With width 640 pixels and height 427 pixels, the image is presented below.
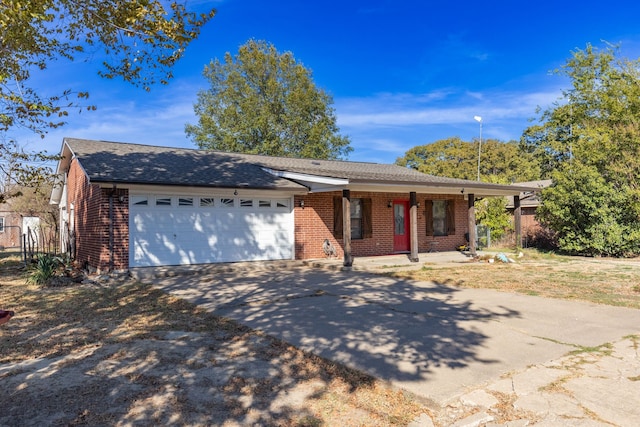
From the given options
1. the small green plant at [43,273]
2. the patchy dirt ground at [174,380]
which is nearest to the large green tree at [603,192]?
the patchy dirt ground at [174,380]

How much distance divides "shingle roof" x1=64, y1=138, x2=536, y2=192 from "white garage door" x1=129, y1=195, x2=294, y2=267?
63 cm

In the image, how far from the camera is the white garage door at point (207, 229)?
38.0ft

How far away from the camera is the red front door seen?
1642 cm

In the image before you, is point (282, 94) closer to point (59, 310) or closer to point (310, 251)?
point (310, 251)

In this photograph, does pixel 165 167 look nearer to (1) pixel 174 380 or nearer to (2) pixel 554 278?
(1) pixel 174 380

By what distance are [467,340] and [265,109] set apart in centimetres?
3114

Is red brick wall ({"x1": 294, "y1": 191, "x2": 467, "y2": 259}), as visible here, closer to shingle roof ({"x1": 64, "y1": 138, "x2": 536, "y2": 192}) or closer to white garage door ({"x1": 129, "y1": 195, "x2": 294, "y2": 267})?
white garage door ({"x1": 129, "y1": 195, "x2": 294, "y2": 267})

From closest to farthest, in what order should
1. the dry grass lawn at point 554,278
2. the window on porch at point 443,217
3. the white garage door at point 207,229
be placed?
1. the dry grass lawn at point 554,278
2. the white garage door at point 207,229
3. the window on porch at point 443,217

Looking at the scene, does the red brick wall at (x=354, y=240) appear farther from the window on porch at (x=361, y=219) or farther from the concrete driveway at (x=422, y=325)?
the concrete driveway at (x=422, y=325)

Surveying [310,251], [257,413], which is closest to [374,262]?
[310,251]

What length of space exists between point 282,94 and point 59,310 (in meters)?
30.3

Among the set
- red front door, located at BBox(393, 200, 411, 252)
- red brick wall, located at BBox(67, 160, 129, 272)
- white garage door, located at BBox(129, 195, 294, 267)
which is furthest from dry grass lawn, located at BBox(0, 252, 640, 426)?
red front door, located at BBox(393, 200, 411, 252)

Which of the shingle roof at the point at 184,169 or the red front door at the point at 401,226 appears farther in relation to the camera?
the red front door at the point at 401,226

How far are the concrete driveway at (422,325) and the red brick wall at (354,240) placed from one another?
4811 millimetres
